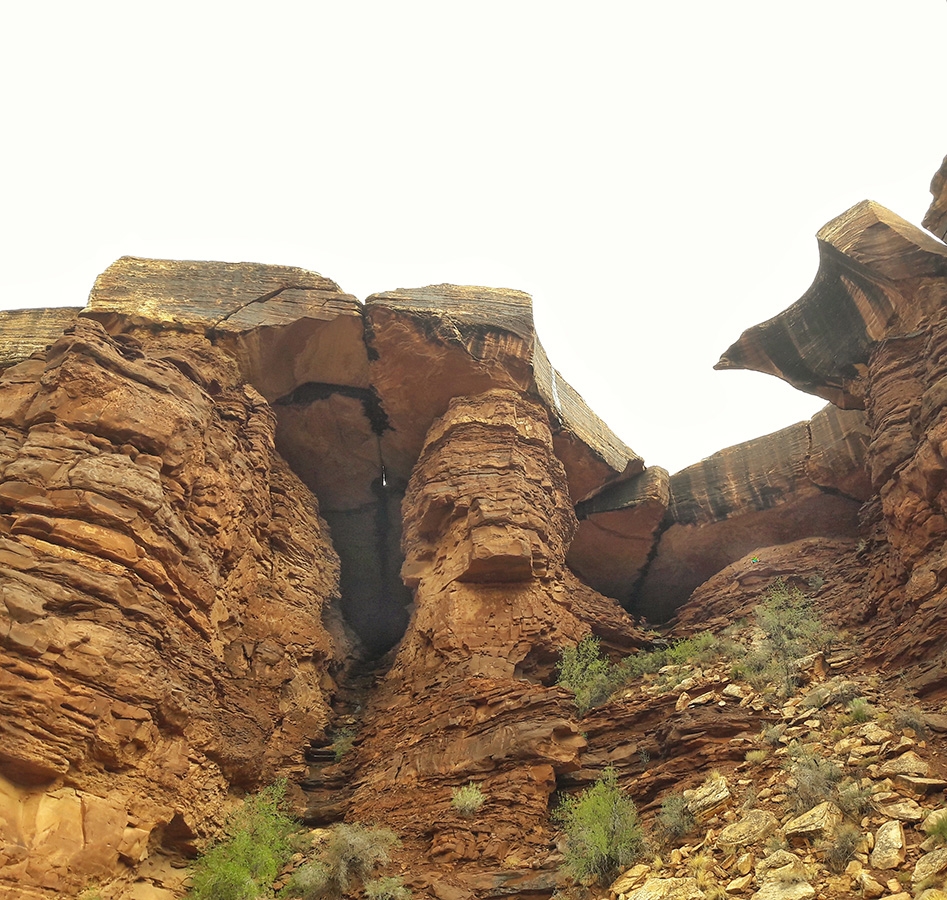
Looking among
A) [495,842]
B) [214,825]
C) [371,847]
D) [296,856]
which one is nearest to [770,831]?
[495,842]

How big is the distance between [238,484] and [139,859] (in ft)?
23.6

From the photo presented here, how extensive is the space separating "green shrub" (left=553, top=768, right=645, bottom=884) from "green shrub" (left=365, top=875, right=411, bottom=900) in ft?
6.91

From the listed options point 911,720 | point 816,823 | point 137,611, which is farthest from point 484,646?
point 816,823

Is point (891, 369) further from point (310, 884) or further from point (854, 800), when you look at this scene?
point (310, 884)

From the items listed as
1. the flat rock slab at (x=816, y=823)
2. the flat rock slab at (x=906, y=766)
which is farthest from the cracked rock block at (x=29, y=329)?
the flat rock slab at (x=906, y=766)

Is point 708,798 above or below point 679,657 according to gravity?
below

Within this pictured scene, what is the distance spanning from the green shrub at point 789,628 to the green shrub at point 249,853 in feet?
26.2

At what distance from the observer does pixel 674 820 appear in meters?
10.3

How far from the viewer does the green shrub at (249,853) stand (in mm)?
10852

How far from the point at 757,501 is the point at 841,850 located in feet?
47.6

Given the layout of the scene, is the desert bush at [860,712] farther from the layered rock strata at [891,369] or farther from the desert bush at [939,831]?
the desert bush at [939,831]

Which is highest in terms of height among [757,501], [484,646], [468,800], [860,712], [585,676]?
[757,501]

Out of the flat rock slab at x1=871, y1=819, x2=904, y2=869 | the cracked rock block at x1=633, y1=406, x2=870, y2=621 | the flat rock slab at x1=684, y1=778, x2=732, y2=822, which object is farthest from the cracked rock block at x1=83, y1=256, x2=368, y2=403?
the flat rock slab at x1=871, y1=819, x2=904, y2=869

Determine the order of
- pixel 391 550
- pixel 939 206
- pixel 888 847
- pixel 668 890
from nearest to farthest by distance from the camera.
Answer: pixel 888 847, pixel 668 890, pixel 939 206, pixel 391 550
